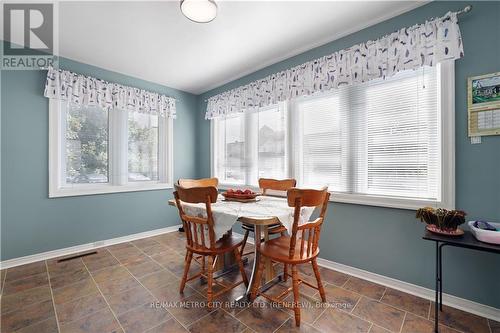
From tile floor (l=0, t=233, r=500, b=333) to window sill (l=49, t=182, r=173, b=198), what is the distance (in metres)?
0.88

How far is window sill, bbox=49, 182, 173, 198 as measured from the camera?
2.77m

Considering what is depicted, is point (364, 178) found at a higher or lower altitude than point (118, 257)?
higher

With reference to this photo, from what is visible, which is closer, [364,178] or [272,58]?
[364,178]

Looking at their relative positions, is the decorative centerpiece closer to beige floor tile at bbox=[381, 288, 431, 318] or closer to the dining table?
beige floor tile at bbox=[381, 288, 431, 318]

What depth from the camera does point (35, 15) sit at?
6.82 ft

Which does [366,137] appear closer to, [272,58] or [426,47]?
[426,47]

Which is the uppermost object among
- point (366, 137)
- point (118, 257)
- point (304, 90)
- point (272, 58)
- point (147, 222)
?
point (272, 58)

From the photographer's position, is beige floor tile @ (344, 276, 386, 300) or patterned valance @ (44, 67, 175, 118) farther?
patterned valance @ (44, 67, 175, 118)

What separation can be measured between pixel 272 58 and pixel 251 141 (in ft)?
3.95

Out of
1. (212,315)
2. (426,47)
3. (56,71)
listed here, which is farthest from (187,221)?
(56,71)

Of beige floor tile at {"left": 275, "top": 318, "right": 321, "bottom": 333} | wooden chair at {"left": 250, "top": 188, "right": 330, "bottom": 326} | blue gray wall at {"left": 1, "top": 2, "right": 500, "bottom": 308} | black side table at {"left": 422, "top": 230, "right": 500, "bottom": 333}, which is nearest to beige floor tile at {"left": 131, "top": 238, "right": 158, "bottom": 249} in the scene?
blue gray wall at {"left": 1, "top": 2, "right": 500, "bottom": 308}

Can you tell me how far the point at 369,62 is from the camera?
2.11m

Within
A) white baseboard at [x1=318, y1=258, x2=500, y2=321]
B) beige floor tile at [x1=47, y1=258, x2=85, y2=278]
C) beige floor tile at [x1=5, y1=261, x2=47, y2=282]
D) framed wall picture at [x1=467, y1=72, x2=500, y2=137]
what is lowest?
beige floor tile at [x1=47, y1=258, x2=85, y2=278]

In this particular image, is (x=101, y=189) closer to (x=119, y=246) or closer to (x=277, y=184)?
(x=119, y=246)
